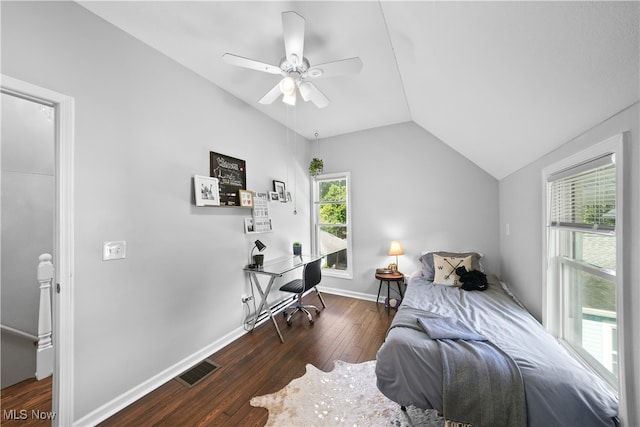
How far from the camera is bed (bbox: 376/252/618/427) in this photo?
1084 millimetres

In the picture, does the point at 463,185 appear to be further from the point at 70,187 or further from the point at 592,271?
the point at 70,187

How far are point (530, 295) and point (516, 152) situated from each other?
A: 4.45ft

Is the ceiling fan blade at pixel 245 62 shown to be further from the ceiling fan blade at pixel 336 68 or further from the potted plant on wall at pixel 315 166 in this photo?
the potted plant on wall at pixel 315 166

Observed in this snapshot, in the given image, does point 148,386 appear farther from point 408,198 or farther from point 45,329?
point 408,198

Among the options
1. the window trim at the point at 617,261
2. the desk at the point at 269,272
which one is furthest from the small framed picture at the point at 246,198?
the window trim at the point at 617,261

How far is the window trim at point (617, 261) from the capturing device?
1.03m

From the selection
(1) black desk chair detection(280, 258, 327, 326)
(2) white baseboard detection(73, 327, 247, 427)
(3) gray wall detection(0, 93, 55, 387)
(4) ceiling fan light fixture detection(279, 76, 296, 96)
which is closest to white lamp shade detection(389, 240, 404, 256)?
(1) black desk chair detection(280, 258, 327, 326)

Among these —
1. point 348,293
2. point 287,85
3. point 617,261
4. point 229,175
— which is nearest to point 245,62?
point 287,85

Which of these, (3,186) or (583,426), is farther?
(3,186)

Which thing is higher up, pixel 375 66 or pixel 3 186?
pixel 375 66

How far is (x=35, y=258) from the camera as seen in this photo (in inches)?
85.0

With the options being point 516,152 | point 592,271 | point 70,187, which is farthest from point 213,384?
point 516,152

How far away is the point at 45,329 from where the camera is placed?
2.03m

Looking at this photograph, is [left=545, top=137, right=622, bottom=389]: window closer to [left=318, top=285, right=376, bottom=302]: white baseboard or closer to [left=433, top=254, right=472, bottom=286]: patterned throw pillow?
[left=433, top=254, right=472, bottom=286]: patterned throw pillow
